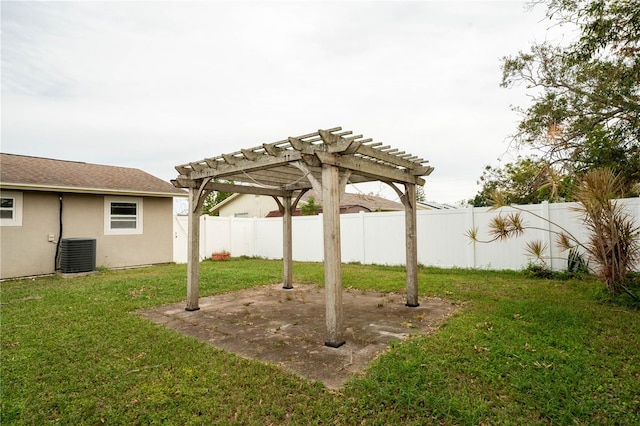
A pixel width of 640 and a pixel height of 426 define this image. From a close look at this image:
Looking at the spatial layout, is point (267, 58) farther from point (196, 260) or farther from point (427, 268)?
point (427, 268)

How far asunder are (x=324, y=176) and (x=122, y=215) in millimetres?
9520

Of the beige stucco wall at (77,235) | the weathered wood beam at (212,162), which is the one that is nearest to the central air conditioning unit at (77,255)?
the beige stucco wall at (77,235)

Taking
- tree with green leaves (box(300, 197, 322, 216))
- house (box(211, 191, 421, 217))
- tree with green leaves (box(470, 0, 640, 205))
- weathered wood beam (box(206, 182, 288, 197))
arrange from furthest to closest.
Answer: house (box(211, 191, 421, 217)), tree with green leaves (box(300, 197, 322, 216)), weathered wood beam (box(206, 182, 288, 197)), tree with green leaves (box(470, 0, 640, 205))

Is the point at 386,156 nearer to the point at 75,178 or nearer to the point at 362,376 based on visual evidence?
the point at 362,376

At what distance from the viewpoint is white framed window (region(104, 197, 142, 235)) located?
404 inches

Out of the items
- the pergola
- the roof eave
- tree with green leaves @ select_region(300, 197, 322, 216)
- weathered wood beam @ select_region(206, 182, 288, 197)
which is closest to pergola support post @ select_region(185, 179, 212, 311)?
the pergola

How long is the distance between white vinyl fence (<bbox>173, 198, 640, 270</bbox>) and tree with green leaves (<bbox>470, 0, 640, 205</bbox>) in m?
1.10

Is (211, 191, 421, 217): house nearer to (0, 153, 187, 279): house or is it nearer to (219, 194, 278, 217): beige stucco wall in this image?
(219, 194, 278, 217): beige stucco wall

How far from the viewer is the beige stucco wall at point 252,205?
20703 mm

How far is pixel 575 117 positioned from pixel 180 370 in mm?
9193

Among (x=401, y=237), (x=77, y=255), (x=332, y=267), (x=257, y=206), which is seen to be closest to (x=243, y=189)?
(x=332, y=267)

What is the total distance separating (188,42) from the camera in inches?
302

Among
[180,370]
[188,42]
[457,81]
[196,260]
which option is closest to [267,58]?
[188,42]

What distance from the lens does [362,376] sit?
281 centimetres
